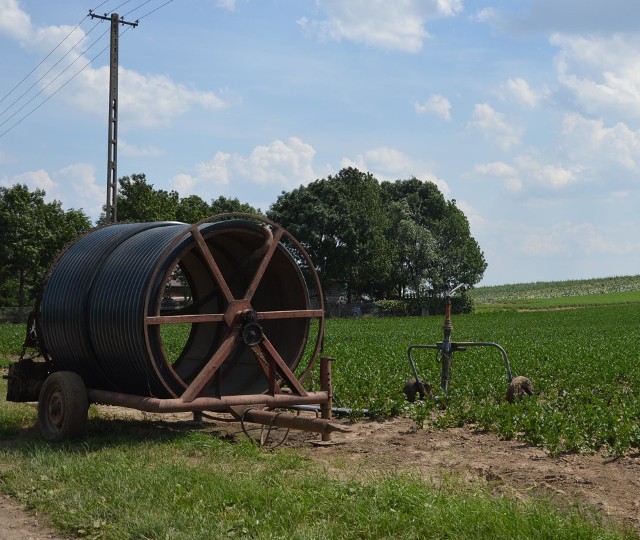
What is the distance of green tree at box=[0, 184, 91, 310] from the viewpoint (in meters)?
59.6

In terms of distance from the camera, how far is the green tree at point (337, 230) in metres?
68.8

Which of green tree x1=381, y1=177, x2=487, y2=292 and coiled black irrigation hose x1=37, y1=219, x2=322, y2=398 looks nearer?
coiled black irrigation hose x1=37, y1=219, x2=322, y2=398

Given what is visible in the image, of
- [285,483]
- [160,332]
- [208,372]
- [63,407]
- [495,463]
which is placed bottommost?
[495,463]

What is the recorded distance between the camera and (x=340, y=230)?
2714 inches

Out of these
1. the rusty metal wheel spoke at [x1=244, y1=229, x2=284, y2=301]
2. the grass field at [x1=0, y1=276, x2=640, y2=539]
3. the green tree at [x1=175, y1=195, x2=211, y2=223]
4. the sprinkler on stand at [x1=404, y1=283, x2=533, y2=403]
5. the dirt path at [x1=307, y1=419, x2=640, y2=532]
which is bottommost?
the dirt path at [x1=307, y1=419, x2=640, y2=532]

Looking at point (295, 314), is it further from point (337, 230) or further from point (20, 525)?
point (337, 230)

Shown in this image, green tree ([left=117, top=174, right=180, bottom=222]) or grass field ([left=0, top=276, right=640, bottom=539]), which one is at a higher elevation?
green tree ([left=117, top=174, right=180, bottom=222])

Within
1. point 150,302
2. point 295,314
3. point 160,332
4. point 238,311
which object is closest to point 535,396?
point 295,314

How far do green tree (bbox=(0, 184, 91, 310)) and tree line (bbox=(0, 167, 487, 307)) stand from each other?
0.22 feet

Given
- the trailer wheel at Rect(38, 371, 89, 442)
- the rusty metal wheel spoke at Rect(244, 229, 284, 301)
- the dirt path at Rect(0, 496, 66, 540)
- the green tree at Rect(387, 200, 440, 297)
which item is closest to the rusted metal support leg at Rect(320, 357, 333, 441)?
the rusty metal wheel spoke at Rect(244, 229, 284, 301)

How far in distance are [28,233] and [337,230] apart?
76.4ft

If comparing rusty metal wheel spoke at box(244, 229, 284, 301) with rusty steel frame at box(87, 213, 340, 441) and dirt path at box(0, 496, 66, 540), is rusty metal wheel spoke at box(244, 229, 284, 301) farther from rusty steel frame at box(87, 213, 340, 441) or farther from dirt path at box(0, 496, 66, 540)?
dirt path at box(0, 496, 66, 540)

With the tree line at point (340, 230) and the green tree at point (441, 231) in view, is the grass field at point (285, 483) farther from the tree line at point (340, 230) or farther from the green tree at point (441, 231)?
the green tree at point (441, 231)

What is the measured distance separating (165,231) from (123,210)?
5474 cm
